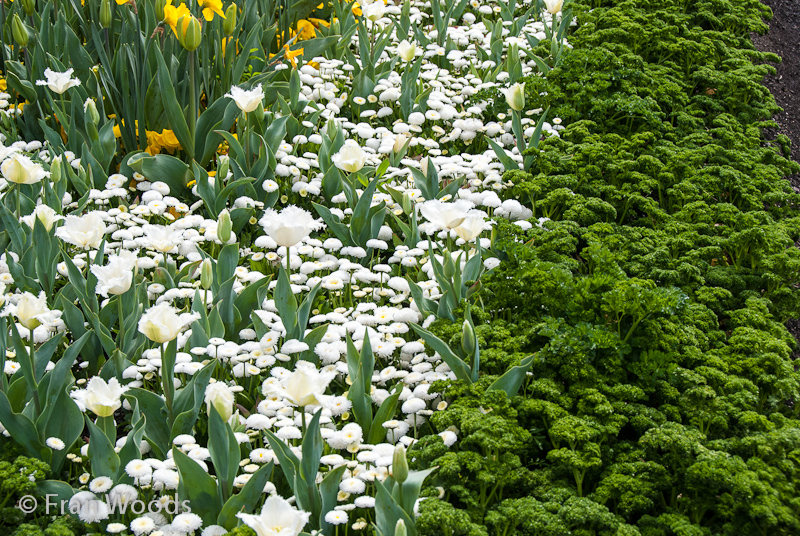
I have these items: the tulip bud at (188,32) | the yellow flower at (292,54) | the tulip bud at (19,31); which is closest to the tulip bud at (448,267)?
the tulip bud at (188,32)

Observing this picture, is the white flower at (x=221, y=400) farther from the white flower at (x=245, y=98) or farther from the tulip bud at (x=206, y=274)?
the white flower at (x=245, y=98)

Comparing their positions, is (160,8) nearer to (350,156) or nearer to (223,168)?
(223,168)

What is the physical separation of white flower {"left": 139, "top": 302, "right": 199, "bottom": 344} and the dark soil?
3.32m

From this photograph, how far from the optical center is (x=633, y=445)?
1.93m

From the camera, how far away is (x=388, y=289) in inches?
101

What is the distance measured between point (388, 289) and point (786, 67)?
4053mm

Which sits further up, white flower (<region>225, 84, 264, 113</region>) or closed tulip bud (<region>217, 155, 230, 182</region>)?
white flower (<region>225, 84, 264, 113</region>)

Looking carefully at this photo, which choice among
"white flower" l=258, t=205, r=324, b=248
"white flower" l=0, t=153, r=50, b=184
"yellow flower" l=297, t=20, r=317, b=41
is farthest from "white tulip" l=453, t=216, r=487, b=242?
"yellow flower" l=297, t=20, r=317, b=41

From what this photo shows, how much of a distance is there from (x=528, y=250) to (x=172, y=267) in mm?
1267

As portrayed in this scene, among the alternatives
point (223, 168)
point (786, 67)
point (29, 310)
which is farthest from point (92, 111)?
point (786, 67)

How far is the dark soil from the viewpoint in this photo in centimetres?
439

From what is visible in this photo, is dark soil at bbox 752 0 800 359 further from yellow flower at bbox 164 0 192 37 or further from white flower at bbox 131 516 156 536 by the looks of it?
white flower at bbox 131 516 156 536

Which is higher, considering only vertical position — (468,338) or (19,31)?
(19,31)

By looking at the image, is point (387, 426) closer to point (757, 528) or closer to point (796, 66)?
point (757, 528)
